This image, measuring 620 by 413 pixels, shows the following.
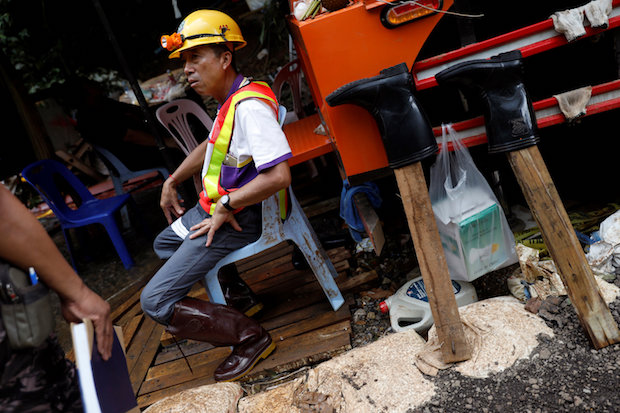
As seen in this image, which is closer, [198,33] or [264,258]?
[198,33]

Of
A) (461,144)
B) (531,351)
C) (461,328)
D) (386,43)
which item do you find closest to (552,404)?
(531,351)

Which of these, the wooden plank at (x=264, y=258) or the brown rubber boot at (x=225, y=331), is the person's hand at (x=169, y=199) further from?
the wooden plank at (x=264, y=258)

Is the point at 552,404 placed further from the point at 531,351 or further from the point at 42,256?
the point at 42,256

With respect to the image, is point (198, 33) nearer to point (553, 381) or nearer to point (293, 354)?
point (293, 354)

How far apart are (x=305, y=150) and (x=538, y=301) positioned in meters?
1.72

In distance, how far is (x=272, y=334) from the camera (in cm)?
297

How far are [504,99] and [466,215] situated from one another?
0.61m

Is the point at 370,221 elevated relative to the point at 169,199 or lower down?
lower down

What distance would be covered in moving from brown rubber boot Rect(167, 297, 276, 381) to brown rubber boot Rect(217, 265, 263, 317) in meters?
0.56

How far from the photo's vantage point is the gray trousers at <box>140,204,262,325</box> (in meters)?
2.44

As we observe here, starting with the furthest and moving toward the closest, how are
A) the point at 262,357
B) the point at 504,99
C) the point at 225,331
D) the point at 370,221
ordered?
the point at 370,221 → the point at 262,357 → the point at 225,331 → the point at 504,99

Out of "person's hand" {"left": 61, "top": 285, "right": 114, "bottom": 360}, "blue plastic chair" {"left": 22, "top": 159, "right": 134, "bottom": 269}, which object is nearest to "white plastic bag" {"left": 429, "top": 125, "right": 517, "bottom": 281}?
"person's hand" {"left": 61, "top": 285, "right": 114, "bottom": 360}

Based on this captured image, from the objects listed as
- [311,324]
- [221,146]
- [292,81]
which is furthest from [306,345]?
[292,81]

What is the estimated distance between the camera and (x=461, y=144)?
2365 mm
